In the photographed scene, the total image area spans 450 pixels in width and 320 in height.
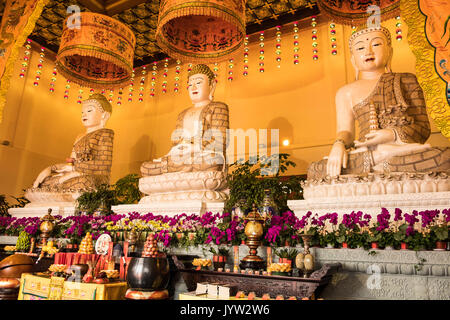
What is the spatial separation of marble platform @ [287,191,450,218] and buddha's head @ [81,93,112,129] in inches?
168

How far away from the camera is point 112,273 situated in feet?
7.34

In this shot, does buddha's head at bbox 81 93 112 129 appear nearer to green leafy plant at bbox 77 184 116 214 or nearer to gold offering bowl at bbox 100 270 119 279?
green leafy plant at bbox 77 184 116 214

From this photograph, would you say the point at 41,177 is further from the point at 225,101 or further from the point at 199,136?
the point at 225,101

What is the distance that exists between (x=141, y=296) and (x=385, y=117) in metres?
2.90

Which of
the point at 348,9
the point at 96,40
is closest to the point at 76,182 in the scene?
the point at 96,40

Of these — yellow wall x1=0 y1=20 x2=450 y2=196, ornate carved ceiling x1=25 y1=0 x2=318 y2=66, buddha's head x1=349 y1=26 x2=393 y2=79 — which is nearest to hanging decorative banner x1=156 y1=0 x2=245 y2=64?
yellow wall x1=0 y1=20 x2=450 y2=196

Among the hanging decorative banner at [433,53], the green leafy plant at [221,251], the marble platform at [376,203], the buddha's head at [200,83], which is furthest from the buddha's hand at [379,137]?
the buddha's head at [200,83]

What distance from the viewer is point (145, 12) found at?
659 centimetres

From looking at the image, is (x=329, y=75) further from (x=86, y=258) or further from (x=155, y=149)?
(x=86, y=258)

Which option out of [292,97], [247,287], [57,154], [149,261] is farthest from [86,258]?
[57,154]

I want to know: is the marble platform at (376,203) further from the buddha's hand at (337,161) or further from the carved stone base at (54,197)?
the carved stone base at (54,197)

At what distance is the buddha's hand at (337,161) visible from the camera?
3.09 metres

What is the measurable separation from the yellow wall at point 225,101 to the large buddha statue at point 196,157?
3.46 ft

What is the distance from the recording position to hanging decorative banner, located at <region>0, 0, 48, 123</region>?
4.36m
